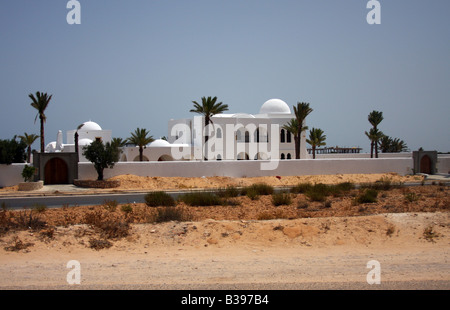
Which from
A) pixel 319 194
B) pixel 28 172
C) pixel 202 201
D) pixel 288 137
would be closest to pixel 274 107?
pixel 288 137

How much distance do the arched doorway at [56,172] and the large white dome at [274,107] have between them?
3171cm

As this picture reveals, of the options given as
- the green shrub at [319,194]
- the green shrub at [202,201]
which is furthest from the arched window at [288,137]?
the green shrub at [202,201]

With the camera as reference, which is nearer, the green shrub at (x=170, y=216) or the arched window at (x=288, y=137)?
the green shrub at (x=170, y=216)

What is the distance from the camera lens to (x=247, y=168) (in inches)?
1503

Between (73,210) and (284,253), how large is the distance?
29.3 feet

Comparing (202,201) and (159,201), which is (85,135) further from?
(202,201)

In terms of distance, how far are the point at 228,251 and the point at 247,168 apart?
1083 inches

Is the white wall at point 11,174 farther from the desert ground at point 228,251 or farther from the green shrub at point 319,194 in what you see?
the green shrub at point 319,194

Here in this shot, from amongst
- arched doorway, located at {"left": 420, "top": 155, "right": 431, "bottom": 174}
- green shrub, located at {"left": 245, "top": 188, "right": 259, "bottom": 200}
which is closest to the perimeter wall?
arched doorway, located at {"left": 420, "top": 155, "right": 431, "bottom": 174}

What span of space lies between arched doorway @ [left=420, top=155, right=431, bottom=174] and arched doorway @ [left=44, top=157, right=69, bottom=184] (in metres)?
34.3

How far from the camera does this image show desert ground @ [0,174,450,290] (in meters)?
8.23

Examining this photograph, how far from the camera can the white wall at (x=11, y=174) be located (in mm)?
31891
